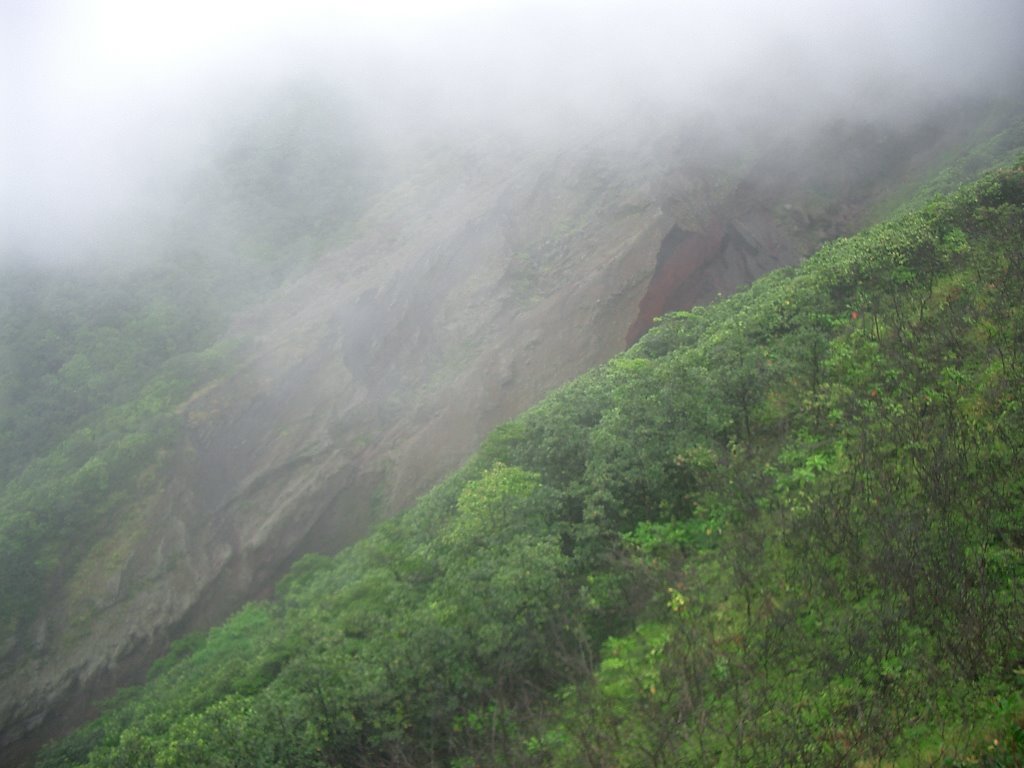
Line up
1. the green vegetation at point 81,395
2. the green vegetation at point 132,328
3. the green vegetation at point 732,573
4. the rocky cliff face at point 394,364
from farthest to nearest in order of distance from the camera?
the green vegetation at point 132,328
the green vegetation at point 81,395
the rocky cliff face at point 394,364
the green vegetation at point 732,573

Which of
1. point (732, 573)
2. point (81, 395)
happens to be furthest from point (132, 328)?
point (732, 573)

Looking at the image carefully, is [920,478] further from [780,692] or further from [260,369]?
[260,369]

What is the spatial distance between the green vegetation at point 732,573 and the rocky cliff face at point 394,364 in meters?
11.9

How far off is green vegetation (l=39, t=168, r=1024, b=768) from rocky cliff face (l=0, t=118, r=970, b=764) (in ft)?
39.1

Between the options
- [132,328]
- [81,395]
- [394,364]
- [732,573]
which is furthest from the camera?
[132,328]

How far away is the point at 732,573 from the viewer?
845 cm

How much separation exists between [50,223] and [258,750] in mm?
43491

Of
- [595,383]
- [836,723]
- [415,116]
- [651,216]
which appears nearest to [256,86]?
[415,116]

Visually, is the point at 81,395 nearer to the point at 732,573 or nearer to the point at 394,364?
the point at 394,364

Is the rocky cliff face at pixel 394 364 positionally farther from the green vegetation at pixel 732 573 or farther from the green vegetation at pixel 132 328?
the green vegetation at pixel 732 573

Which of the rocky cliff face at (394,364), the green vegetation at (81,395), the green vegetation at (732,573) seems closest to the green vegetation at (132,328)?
the green vegetation at (81,395)

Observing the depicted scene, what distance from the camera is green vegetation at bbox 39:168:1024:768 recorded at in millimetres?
6309

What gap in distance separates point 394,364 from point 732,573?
2267 cm

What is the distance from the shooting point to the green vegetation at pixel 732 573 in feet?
20.7
